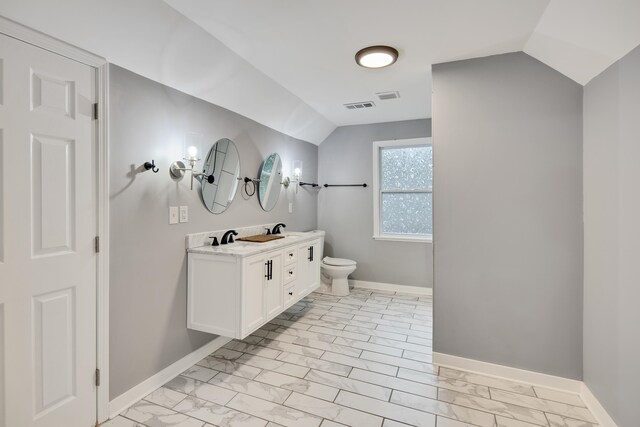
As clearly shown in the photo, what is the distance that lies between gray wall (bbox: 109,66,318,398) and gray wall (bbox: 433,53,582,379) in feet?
6.51

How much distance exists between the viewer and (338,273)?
4.18 meters

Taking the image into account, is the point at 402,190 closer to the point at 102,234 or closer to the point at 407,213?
the point at 407,213

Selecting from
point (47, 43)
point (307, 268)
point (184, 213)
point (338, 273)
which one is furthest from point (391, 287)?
point (47, 43)

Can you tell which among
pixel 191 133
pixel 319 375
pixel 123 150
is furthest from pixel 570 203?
pixel 123 150

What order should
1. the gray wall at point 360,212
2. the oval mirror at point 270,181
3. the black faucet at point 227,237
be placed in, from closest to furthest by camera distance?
the black faucet at point 227,237, the oval mirror at point 270,181, the gray wall at point 360,212

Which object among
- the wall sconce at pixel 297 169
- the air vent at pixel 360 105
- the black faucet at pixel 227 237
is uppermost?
the air vent at pixel 360 105

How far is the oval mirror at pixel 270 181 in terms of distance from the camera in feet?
11.3

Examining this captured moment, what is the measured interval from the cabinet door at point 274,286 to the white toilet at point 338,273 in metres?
1.44

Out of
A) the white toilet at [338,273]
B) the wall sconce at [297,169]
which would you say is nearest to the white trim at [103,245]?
the wall sconce at [297,169]

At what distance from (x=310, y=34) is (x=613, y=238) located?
225 cm

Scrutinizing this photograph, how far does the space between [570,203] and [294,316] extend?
275 centimetres

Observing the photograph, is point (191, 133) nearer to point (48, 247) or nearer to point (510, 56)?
point (48, 247)

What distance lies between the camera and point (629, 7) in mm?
1425

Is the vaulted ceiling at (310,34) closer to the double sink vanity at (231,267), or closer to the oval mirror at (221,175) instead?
the oval mirror at (221,175)
